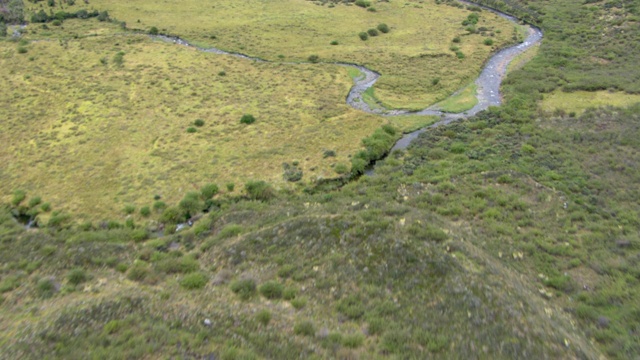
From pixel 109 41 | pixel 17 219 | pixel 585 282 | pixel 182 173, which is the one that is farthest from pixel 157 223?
pixel 109 41

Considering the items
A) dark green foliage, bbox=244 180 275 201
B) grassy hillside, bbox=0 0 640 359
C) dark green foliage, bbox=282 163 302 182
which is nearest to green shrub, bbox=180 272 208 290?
grassy hillside, bbox=0 0 640 359

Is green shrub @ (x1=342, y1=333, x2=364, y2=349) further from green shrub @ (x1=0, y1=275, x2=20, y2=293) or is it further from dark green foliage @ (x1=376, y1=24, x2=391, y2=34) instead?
dark green foliage @ (x1=376, y1=24, x2=391, y2=34)

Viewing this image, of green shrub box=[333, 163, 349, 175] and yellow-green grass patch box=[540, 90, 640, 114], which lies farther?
yellow-green grass patch box=[540, 90, 640, 114]

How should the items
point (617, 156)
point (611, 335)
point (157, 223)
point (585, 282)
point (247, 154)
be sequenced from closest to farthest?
1. point (611, 335)
2. point (585, 282)
3. point (157, 223)
4. point (617, 156)
5. point (247, 154)

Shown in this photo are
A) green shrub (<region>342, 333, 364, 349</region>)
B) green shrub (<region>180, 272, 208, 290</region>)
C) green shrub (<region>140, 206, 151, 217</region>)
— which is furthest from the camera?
green shrub (<region>140, 206, 151, 217</region>)

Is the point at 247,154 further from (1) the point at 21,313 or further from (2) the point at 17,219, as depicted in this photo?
(1) the point at 21,313

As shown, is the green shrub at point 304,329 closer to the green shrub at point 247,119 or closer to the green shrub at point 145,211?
the green shrub at point 145,211

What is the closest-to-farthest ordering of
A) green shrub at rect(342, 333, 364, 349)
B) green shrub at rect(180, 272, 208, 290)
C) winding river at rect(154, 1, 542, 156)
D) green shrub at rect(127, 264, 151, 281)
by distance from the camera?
green shrub at rect(342, 333, 364, 349) < green shrub at rect(180, 272, 208, 290) < green shrub at rect(127, 264, 151, 281) < winding river at rect(154, 1, 542, 156)
